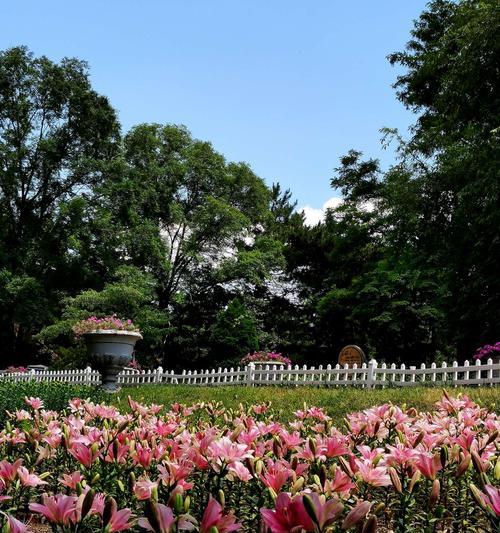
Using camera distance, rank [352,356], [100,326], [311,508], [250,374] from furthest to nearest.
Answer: [352,356]
[250,374]
[100,326]
[311,508]

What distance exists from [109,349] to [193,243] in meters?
15.2

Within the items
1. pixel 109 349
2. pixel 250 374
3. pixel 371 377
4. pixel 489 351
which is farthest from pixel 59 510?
pixel 250 374

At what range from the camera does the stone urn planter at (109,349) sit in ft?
46.0

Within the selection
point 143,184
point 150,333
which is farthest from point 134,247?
point 150,333

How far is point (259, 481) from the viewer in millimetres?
1854

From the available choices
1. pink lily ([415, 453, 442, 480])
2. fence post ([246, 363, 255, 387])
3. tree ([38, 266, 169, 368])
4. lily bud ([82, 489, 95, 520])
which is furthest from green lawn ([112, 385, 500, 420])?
tree ([38, 266, 169, 368])

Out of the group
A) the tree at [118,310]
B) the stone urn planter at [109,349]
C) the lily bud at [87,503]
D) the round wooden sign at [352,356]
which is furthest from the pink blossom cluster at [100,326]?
the lily bud at [87,503]

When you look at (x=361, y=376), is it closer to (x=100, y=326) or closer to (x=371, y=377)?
(x=371, y=377)

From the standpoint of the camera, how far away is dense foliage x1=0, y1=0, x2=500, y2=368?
21984 mm

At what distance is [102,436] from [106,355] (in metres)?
12.0

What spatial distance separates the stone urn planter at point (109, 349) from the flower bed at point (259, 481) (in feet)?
36.7

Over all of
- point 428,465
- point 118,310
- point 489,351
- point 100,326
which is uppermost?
point 118,310

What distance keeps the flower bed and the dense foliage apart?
1584 centimetres

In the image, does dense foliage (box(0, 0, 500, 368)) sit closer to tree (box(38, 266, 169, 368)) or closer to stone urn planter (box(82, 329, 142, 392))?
tree (box(38, 266, 169, 368))
